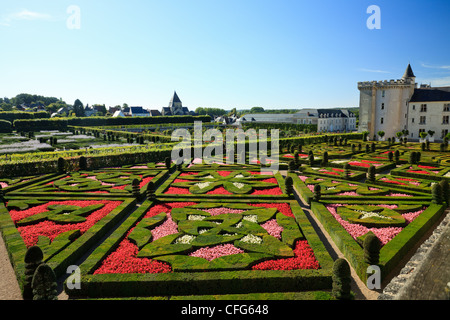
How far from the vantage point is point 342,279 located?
690 centimetres

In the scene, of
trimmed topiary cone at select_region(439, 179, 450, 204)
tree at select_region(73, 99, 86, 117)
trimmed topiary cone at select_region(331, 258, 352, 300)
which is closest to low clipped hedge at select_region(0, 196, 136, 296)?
trimmed topiary cone at select_region(331, 258, 352, 300)

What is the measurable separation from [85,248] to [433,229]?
1396cm

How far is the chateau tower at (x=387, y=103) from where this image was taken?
5016 cm

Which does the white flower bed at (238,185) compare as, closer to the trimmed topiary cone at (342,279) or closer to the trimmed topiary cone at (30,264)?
the trimmed topiary cone at (342,279)

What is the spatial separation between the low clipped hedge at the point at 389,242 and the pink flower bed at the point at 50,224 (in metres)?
10.0

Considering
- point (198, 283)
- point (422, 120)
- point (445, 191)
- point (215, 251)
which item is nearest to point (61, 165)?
point (215, 251)

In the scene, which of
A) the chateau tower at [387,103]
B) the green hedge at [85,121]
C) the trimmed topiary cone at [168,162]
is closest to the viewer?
the trimmed topiary cone at [168,162]

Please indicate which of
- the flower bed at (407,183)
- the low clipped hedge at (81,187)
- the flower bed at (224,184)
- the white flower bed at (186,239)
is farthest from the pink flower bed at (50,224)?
the flower bed at (407,183)

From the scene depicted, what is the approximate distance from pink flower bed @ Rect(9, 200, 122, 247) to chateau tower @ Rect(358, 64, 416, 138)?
51.4 meters

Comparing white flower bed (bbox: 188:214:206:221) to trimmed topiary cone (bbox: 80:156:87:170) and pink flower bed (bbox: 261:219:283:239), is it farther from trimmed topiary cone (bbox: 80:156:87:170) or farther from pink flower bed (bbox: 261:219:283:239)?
trimmed topiary cone (bbox: 80:156:87:170)

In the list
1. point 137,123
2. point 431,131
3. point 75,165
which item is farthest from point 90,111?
point 431,131

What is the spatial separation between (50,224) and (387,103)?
2182 inches

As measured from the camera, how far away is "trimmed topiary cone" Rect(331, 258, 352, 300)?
6.85 meters
